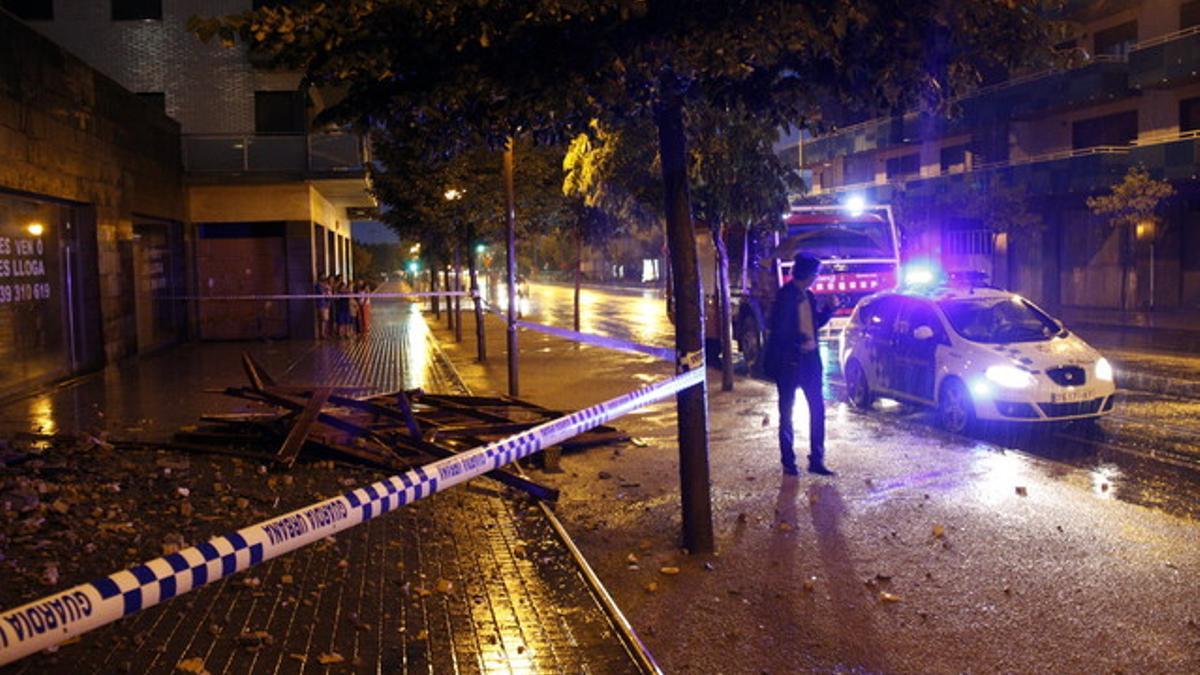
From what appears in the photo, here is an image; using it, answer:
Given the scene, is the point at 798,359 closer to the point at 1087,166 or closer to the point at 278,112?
the point at 278,112

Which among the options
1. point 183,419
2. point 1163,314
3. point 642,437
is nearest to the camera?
point 642,437

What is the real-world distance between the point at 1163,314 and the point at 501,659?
3278cm

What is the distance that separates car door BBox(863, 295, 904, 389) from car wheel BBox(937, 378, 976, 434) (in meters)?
1.06

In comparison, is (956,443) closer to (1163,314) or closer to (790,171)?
(790,171)

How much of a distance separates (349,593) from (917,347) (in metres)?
7.48

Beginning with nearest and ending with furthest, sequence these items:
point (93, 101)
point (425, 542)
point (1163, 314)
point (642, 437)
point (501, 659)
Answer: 1. point (501, 659)
2. point (425, 542)
3. point (642, 437)
4. point (93, 101)
5. point (1163, 314)

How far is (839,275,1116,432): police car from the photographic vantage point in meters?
9.90

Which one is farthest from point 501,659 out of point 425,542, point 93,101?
point 93,101

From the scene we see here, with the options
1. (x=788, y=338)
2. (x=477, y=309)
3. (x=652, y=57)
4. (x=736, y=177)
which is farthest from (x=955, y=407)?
(x=477, y=309)

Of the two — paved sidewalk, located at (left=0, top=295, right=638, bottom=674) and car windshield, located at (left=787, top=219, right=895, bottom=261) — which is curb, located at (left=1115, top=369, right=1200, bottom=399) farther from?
paved sidewalk, located at (left=0, top=295, right=638, bottom=674)

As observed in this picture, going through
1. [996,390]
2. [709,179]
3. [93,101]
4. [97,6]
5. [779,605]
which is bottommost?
[779,605]

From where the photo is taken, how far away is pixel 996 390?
9.91m

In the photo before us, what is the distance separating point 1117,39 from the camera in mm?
35938

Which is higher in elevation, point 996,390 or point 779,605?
point 996,390
